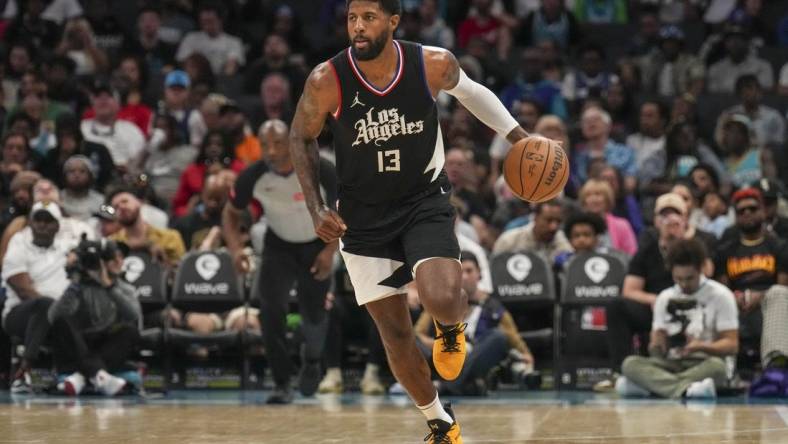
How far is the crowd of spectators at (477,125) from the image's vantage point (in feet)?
37.5

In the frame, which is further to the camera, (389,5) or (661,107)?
(661,107)

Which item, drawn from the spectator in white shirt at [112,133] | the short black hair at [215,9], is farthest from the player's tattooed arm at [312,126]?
the short black hair at [215,9]

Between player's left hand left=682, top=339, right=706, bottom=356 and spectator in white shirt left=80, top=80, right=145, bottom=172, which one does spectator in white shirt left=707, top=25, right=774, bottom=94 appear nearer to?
player's left hand left=682, top=339, right=706, bottom=356

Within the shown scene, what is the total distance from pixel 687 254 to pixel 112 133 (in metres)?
6.41

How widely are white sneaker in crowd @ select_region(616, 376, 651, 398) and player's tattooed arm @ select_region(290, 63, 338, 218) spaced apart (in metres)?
4.84

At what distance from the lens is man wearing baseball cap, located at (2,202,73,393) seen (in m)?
11.1

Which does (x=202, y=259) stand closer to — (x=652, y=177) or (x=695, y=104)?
(x=652, y=177)

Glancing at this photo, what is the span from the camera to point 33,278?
1158 centimetres

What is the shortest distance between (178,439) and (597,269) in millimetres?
4874

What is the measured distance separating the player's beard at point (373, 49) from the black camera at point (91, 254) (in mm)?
5015

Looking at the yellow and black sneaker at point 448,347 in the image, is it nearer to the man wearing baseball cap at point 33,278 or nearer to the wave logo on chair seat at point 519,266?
the wave logo on chair seat at point 519,266

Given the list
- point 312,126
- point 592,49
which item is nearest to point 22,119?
point 592,49

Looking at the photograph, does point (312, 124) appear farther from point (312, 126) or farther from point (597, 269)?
point (597, 269)

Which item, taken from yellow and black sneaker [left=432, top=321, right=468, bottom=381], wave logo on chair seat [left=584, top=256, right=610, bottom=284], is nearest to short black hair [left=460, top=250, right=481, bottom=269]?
wave logo on chair seat [left=584, top=256, right=610, bottom=284]
